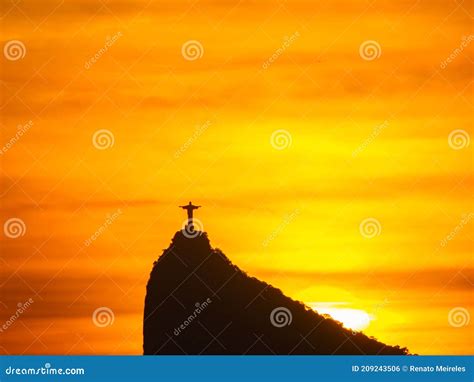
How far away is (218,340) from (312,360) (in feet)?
112

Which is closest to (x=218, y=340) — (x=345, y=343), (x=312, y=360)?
(x=345, y=343)

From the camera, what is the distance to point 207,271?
3009 inches

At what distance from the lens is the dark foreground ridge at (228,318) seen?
77375 millimetres

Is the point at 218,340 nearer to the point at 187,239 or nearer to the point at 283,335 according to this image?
the point at 283,335

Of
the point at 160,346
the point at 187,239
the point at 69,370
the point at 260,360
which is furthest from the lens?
the point at 160,346

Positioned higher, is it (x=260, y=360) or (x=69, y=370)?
(x=260, y=360)

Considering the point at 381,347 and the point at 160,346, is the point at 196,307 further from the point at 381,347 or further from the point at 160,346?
the point at 381,347

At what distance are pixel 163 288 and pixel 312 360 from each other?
116ft

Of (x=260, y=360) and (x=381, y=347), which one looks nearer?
(x=260, y=360)

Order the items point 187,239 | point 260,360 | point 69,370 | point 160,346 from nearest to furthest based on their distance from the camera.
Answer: point 69,370 → point 260,360 → point 187,239 → point 160,346

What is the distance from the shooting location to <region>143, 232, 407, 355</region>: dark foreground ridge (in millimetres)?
77375

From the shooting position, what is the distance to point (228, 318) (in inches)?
3157

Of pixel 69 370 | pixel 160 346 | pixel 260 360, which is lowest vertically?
pixel 69 370

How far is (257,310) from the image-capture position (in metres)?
79.3
